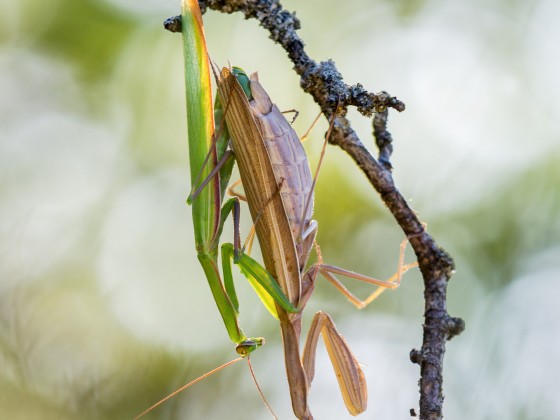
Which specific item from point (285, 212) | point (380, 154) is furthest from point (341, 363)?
point (380, 154)

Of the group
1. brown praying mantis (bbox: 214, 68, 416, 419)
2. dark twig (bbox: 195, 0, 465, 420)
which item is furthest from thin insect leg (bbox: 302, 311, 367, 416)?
dark twig (bbox: 195, 0, 465, 420)

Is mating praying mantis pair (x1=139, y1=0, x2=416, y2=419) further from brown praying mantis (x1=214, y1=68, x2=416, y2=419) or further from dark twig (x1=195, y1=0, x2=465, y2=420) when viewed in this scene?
dark twig (x1=195, y1=0, x2=465, y2=420)

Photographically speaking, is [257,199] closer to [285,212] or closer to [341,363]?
[285,212]

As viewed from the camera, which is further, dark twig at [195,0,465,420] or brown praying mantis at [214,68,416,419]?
brown praying mantis at [214,68,416,419]

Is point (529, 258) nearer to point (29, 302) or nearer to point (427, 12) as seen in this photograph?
point (427, 12)

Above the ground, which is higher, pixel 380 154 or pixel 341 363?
pixel 380 154

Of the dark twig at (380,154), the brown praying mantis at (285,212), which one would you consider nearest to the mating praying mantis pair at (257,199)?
the brown praying mantis at (285,212)

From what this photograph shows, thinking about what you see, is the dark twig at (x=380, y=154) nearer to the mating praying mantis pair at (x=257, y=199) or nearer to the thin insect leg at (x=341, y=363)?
the mating praying mantis pair at (x=257, y=199)
